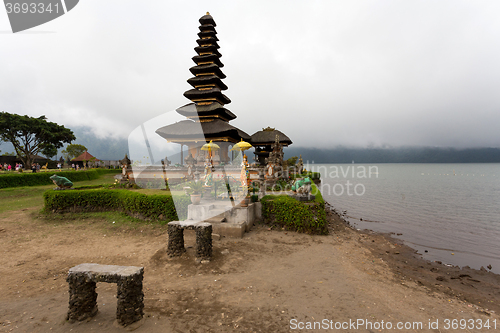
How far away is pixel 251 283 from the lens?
6.19 m

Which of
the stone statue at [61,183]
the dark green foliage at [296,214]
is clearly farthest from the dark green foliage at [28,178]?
the dark green foliage at [296,214]

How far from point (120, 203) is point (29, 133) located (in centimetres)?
3650

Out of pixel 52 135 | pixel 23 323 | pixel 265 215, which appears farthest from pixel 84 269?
pixel 52 135

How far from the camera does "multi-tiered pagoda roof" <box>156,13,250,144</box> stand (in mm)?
26069

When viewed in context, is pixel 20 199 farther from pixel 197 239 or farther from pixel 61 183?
pixel 197 239

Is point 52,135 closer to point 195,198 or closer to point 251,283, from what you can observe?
point 195,198

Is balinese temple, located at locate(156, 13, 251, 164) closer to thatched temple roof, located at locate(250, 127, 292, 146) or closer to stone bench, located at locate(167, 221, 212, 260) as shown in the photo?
thatched temple roof, located at locate(250, 127, 292, 146)

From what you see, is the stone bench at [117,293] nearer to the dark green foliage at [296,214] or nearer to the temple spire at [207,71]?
the dark green foliage at [296,214]

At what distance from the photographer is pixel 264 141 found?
104ft

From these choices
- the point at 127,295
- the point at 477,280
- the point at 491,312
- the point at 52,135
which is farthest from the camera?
the point at 52,135

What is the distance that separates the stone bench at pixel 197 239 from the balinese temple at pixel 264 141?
24.3 meters

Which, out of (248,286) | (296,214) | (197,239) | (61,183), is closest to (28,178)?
(61,183)

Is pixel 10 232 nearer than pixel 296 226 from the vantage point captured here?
Yes

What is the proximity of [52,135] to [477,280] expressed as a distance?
2050 inches
